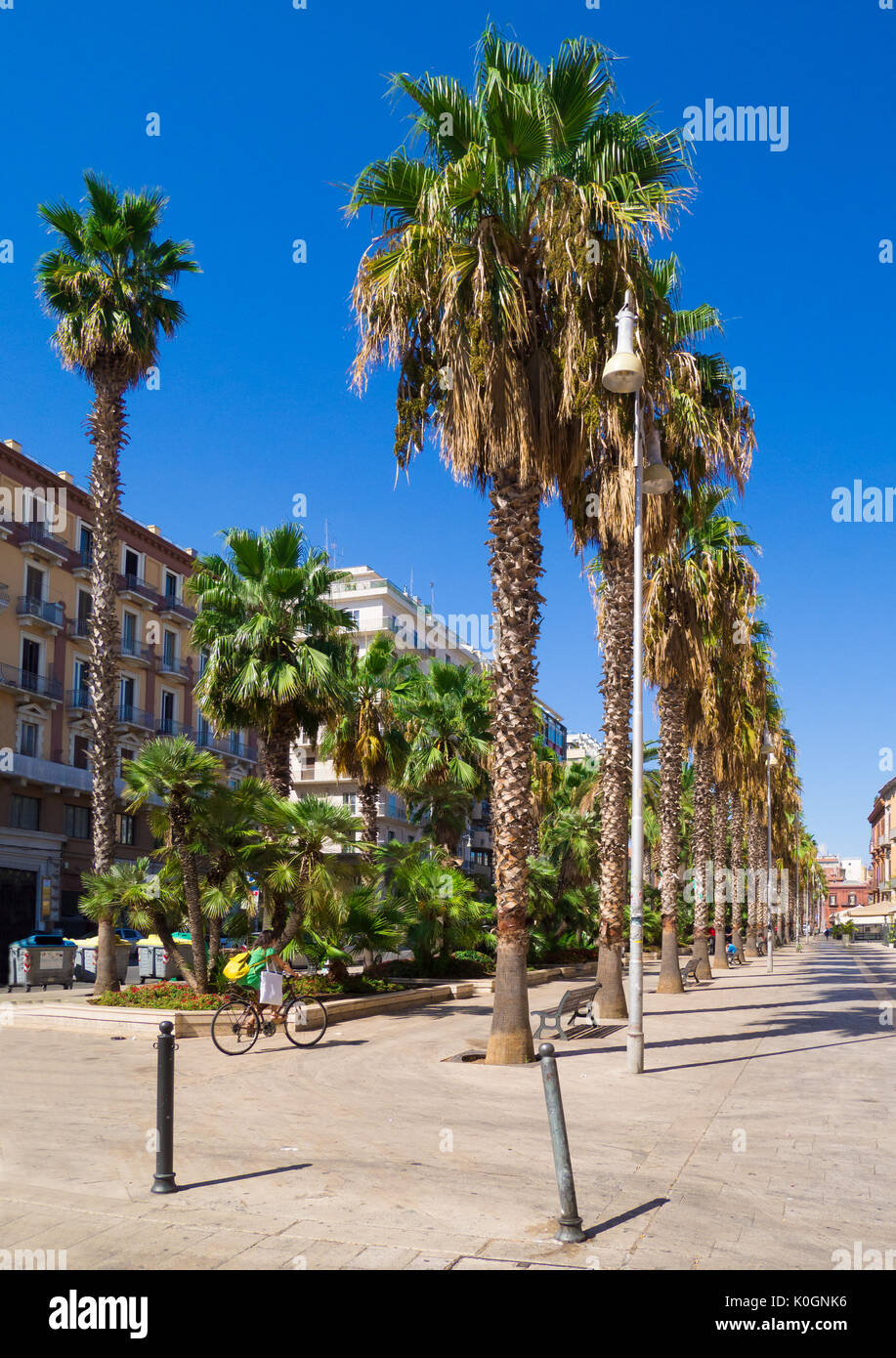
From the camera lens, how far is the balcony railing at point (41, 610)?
134 ft

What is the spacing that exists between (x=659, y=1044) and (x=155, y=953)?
58.5ft

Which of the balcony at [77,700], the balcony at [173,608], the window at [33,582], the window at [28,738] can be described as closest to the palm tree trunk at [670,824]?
the window at [28,738]

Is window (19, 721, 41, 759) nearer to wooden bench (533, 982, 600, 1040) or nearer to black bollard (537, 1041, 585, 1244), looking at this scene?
wooden bench (533, 982, 600, 1040)

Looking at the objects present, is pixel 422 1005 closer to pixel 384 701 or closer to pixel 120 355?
pixel 384 701

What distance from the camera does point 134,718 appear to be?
47.8m

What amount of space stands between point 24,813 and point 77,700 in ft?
17.9

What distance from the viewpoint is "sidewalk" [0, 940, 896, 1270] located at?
5945 millimetres

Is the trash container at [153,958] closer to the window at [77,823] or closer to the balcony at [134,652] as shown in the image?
the window at [77,823]

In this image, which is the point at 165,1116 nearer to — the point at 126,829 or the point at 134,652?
the point at 126,829

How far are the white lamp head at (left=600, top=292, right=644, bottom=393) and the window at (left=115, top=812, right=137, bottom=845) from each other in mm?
38125

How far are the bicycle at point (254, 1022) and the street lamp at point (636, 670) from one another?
16.0ft

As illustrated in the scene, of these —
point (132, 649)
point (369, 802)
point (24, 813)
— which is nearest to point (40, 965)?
point (369, 802)

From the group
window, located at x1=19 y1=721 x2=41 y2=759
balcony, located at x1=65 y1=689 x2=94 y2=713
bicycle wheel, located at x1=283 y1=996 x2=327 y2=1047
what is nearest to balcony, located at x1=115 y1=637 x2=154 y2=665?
balcony, located at x1=65 y1=689 x2=94 y2=713

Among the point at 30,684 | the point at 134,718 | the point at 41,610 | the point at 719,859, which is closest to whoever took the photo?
the point at 719,859
